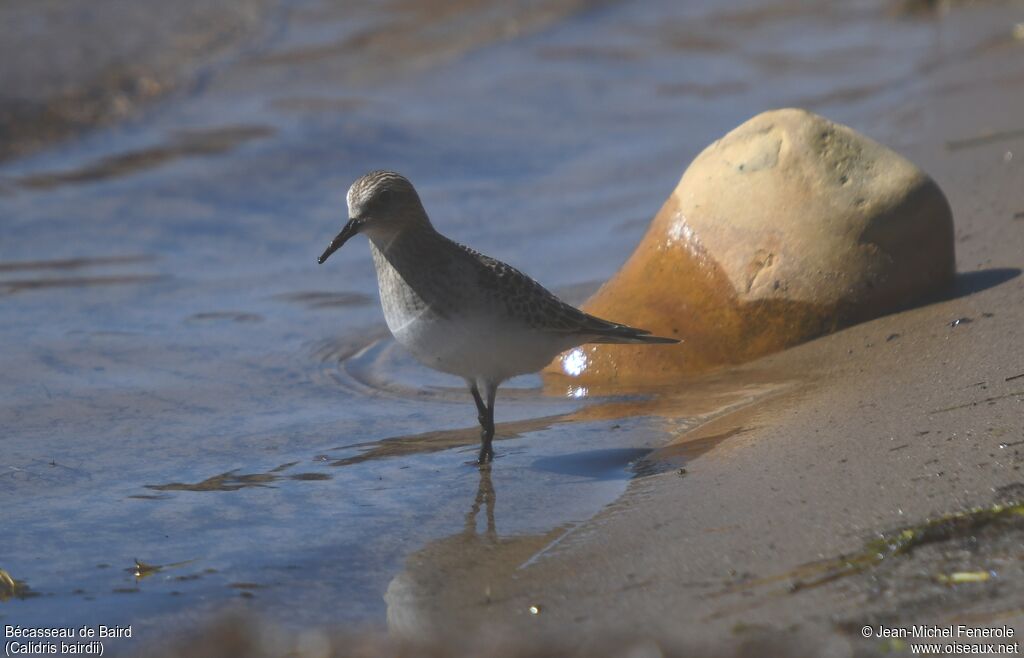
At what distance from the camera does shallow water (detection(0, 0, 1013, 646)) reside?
4.93 metres

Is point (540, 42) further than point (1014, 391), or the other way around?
point (540, 42)

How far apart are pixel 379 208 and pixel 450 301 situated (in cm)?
51

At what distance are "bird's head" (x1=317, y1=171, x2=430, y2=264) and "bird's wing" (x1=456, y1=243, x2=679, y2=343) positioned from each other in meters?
0.35

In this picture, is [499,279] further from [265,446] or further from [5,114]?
[5,114]

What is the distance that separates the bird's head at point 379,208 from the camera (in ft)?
18.4

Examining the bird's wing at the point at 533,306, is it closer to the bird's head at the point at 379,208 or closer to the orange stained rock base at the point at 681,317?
the bird's head at the point at 379,208

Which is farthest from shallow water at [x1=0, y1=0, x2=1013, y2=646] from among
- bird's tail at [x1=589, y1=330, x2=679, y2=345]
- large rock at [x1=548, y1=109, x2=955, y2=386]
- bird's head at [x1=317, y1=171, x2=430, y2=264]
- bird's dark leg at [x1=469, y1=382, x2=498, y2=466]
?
bird's head at [x1=317, y1=171, x2=430, y2=264]

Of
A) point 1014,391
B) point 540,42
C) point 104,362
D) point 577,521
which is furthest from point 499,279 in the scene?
point 540,42

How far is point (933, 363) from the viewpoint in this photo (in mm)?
5660

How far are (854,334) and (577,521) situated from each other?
6.93 ft

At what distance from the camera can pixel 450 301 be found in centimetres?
557

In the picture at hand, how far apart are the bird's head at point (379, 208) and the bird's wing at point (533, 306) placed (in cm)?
35

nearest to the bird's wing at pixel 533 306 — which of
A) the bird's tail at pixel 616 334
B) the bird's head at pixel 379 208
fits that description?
the bird's tail at pixel 616 334

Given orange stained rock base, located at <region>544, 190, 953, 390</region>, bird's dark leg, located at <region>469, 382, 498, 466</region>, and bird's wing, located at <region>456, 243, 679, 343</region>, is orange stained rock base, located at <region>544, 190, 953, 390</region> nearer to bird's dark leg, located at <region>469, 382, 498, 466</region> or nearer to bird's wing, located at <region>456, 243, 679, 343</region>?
bird's wing, located at <region>456, 243, 679, 343</region>
